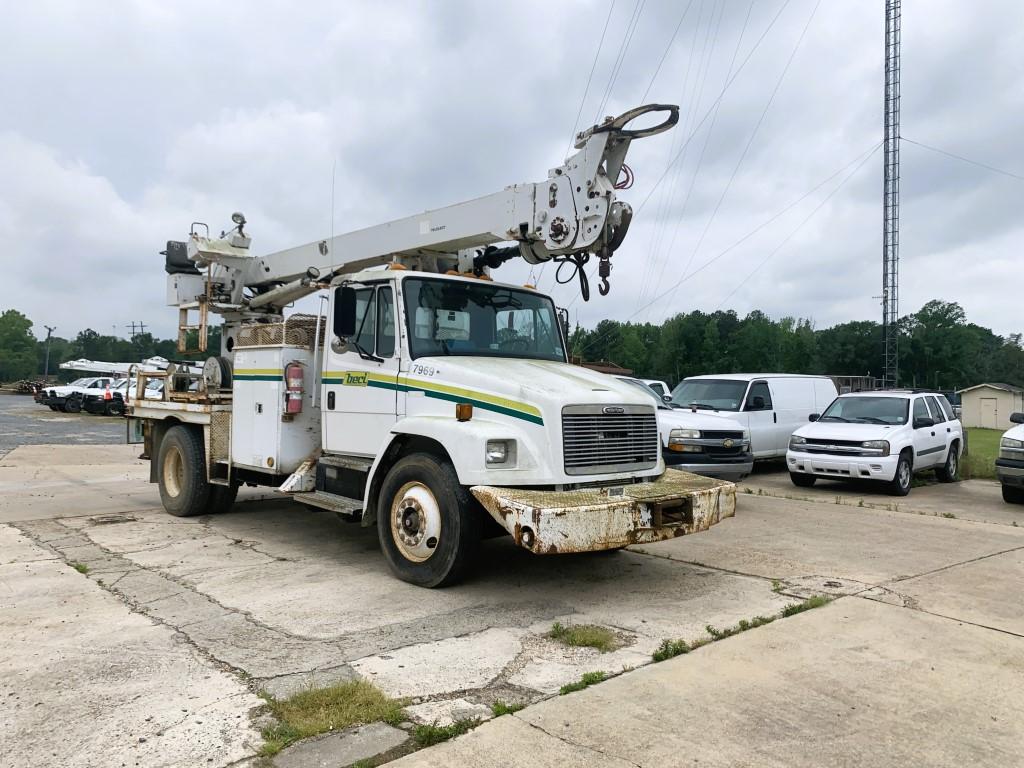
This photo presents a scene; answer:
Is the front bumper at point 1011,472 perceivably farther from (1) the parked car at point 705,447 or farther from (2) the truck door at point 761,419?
(2) the truck door at point 761,419

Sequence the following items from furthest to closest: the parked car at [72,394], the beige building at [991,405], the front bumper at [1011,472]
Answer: the beige building at [991,405], the parked car at [72,394], the front bumper at [1011,472]

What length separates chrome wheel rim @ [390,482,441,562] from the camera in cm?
582

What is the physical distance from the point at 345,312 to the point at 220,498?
395 cm

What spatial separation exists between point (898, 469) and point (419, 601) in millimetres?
9465


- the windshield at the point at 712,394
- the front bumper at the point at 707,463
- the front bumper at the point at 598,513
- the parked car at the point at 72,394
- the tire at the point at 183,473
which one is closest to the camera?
the front bumper at the point at 598,513

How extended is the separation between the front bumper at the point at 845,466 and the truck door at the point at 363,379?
337 inches

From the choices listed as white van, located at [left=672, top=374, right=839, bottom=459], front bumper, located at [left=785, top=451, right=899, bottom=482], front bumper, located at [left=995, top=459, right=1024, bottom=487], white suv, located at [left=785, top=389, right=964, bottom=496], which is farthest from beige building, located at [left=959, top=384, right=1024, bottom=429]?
front bumper, located at [left=995, top=459, right=1024, bottom=487]

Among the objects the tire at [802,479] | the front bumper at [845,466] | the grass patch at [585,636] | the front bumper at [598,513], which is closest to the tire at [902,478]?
the front bumper at [845,466]

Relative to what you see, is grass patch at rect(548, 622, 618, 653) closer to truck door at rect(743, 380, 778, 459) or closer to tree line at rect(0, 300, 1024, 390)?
truck door at rect(743, 380, 778, 459)

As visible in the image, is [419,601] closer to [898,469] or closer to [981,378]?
[898,469]

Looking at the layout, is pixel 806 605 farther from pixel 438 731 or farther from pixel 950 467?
pixel 950 467

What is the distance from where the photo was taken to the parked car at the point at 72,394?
38375mm

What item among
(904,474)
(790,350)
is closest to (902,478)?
(904,474)

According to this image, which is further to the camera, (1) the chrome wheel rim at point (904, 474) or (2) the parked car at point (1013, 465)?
(1) the chrome wheel rim at point (904, 474)
